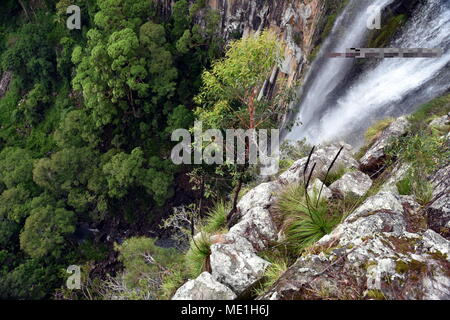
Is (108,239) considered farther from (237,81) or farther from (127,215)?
(237,81)

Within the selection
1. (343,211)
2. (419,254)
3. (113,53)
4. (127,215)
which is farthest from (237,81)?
(127,215)

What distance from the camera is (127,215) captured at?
20031 millimetres

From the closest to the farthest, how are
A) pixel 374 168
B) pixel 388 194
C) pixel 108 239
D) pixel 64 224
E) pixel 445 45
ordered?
pixel 388 194 → pixel 374 168 → pixel 445 45 → pixel 64 224 → pixel 108 239

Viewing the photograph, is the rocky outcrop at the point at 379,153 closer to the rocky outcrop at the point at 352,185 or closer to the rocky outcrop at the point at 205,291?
the rocky outcrop at the point at 352,185

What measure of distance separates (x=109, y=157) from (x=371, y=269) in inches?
691

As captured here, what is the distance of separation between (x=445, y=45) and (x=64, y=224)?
58.8 ft

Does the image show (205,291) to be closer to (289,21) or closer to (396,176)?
(396,176)

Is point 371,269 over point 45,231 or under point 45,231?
over

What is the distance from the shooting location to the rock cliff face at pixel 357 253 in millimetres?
3463

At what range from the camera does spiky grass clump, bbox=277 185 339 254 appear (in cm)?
491

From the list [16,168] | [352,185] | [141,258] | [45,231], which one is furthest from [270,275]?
[16,168]

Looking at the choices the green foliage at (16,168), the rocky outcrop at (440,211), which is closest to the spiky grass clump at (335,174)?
the rocky outcrop at (440,211)

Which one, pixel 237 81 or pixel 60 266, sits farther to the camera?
pixel 60 266

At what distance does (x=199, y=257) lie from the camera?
5.20m
